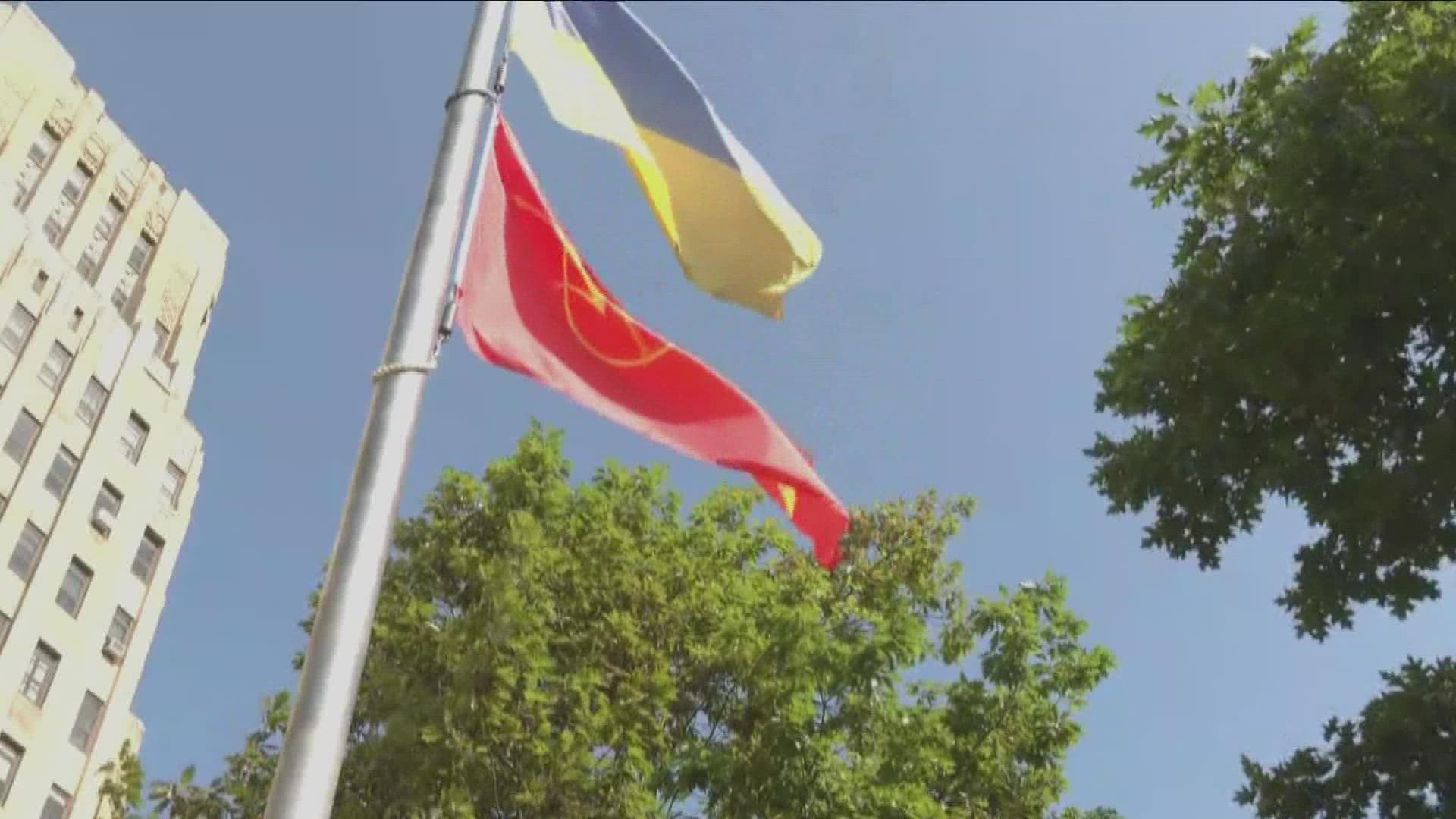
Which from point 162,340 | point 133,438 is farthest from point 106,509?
point 162,340

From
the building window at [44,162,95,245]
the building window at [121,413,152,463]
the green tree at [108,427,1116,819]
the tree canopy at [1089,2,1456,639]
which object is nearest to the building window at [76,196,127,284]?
the building window at [44,162,95,245]

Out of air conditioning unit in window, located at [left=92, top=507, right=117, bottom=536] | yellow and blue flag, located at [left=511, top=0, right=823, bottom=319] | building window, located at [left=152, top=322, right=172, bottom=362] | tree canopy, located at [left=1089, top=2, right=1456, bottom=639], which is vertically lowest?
yellow and blue flag, located at [left=511, top=0, right=823, bottom=319]

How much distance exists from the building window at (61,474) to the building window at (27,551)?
1.23 metres

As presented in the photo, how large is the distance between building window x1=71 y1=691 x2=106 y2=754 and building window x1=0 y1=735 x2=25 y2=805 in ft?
7.74

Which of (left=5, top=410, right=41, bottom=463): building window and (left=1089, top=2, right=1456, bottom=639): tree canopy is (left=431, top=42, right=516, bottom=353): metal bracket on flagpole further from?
(left=5, top=410, right=41, bottom=463): building window

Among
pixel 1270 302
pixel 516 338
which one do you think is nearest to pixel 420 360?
pixel 516 338

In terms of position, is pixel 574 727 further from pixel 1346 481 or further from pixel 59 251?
pixel 59 251

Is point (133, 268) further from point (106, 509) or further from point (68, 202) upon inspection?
point (106, 509)

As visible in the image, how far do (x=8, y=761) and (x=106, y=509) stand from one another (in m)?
7.89

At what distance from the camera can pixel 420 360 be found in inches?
274

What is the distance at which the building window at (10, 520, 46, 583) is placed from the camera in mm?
36094

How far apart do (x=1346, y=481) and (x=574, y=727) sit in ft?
26.7

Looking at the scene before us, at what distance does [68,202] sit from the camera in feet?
140

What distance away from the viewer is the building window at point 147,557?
41312 millimetres
